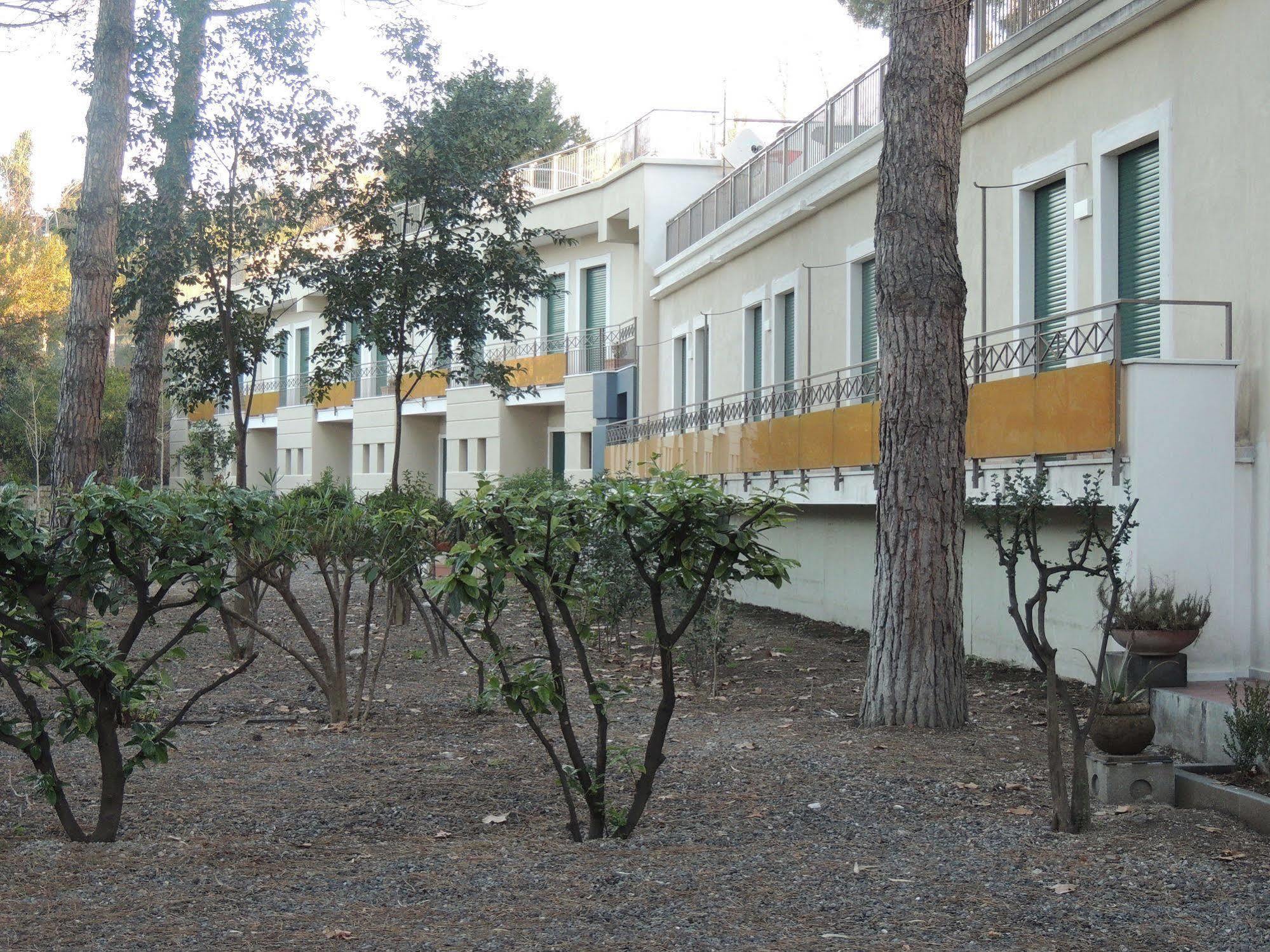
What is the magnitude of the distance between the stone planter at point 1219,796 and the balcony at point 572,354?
82.5 ft

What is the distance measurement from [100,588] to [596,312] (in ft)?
95.8

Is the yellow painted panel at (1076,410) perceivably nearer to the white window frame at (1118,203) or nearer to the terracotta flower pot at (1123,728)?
the white window frame at (1118,203)

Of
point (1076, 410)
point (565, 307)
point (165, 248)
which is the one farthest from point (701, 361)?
point (1076, 410)

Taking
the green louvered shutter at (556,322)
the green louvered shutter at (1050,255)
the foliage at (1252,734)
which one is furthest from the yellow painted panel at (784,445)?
the green louvered shutter at (556,322)

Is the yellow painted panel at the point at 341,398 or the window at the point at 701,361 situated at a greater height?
the yellow painted panel at the point at 341,398

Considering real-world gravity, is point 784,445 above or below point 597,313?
below

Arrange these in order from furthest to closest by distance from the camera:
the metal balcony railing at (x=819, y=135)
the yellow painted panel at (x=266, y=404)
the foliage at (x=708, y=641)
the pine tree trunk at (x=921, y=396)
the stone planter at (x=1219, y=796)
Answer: the yellow painted panel at (x=266, y=404)
the metal balcony railing at (x=819, y=135)
the foliage at (x=708, y=641)
the pine tree trunk at (x=921, y=396)
the stone planter at (x=1219, y=796)

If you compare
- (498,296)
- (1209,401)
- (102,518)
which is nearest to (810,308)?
(498,296)

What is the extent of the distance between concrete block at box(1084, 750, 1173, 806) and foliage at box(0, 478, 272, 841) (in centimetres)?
421

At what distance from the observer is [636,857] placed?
5469mm

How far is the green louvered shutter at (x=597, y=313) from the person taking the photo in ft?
109

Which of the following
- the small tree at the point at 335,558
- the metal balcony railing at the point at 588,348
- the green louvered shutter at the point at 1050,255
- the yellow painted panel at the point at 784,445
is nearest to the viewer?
the small tree at the point at 335,558

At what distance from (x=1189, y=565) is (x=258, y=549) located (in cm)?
661

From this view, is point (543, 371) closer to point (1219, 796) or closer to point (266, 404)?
point (266, 404)
